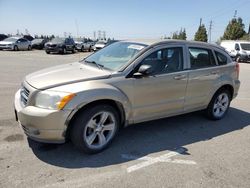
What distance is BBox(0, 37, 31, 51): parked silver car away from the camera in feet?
86.4

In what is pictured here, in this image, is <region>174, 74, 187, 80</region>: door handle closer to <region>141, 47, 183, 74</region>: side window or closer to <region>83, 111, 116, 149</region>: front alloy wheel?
<region>141, 47, 183, 74</region>: side window

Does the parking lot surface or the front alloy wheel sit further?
the front alloy wheel

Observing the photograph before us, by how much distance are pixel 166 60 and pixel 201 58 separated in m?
1.01

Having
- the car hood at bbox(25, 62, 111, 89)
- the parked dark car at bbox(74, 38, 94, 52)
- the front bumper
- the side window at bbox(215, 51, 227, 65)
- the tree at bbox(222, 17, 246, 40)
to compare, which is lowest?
the parked dark car at bbox(74, 38, 94, 52)

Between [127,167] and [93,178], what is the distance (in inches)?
20.5

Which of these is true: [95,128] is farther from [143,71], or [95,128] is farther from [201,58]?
[201,58]

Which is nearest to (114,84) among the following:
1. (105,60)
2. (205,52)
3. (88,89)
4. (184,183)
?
(88,89)

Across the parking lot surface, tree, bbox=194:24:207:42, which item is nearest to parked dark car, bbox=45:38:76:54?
the parking lot surface

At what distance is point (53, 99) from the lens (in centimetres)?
333

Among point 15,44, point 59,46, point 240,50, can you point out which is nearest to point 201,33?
point 240,50

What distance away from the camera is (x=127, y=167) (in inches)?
135

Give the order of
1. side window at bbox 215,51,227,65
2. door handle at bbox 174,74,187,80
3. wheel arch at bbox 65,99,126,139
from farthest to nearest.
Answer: side window at bbox 215,51,227,65
door handle at bbox 174,74,187,80
wheel arch at bbox 65,99,126,139

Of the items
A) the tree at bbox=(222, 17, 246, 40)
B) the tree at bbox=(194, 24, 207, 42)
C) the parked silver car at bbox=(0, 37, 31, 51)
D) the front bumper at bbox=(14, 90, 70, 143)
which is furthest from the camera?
the tree at bbox=(194, 24, 207, 42)

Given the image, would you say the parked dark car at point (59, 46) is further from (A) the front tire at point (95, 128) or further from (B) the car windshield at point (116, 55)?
(A) the front tire at point (95, 128)
